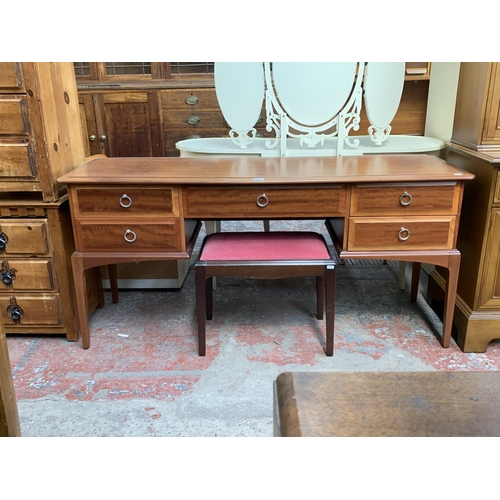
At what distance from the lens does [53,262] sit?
1.92 meters

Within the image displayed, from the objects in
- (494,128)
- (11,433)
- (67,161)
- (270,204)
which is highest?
(494,128)

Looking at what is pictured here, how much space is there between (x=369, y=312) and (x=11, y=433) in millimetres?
1803

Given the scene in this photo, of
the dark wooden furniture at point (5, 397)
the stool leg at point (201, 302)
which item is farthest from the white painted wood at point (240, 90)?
the dark wooden furniture at point (5, 397)

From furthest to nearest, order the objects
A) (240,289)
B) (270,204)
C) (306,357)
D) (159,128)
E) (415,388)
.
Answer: (159,128), (240,289), (306,357), (270,204), (415,388)

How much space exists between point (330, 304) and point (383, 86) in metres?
1.21

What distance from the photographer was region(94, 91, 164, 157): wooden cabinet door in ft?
12.3

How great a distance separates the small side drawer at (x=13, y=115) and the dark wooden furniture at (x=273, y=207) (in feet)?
0.79

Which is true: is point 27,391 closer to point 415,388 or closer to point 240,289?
point 240,289

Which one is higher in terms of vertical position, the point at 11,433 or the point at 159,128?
the point at 159,128

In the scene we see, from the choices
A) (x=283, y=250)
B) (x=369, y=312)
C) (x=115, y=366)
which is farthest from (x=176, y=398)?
(x=369, y=312)

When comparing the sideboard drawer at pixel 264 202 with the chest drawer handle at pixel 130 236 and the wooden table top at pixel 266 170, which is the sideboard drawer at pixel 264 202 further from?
the chest drawer handle at pixel 130 236

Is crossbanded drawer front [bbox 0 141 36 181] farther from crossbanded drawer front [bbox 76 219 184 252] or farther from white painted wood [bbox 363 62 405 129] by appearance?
white painted wood [bbox 363 62 405 129]

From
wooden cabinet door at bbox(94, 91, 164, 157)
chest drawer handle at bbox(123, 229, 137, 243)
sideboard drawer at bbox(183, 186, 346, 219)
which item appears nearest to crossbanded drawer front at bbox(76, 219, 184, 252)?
chest drawer handle at bbox(123, 229, 137, 243)

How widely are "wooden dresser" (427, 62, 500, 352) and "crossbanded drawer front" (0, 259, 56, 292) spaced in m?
1.75
